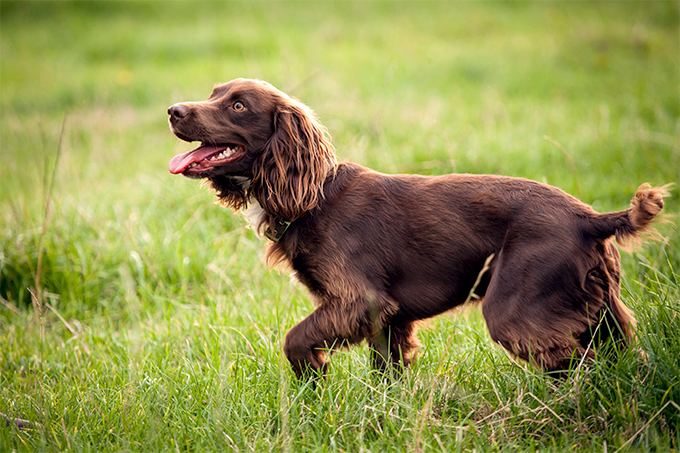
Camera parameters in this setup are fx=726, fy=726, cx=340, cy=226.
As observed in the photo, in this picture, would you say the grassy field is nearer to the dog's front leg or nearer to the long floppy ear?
the dog's front leg

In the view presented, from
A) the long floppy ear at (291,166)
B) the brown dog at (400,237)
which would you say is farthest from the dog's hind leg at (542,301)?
the long floppy ear at (291,166)

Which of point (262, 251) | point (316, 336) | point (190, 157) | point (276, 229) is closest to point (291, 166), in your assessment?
point (276, 229)

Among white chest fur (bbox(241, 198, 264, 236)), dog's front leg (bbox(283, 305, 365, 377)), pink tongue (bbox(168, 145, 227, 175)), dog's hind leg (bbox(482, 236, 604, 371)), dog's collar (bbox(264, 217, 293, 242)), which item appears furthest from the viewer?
white chest fur (bbox(241, 198, 264, 236))

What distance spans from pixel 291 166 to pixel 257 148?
21 cm

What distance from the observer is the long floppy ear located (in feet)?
11.3

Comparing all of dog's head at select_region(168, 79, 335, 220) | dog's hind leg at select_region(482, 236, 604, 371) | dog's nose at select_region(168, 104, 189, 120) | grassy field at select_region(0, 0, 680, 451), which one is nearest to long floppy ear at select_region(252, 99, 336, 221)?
dog's head at select_region(168, 79, 335, 220)

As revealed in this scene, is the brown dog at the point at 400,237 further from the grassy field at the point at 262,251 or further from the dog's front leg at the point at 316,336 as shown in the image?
the grassy field at the point at 262,251

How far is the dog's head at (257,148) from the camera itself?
11.3 feet

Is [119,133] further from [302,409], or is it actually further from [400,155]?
[302,409]

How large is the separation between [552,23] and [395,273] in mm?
13654

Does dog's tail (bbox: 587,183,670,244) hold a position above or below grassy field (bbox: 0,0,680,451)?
above

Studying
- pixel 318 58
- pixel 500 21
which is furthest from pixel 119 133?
pixel 500 21

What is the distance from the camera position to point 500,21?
1611cm

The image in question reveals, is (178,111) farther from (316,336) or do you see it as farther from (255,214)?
(316,336)
